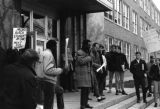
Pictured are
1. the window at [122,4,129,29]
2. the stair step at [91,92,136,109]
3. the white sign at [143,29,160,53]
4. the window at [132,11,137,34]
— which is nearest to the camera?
the stair step at [91,92,136,109]

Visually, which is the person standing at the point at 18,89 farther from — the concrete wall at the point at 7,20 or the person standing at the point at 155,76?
the person standing at the point at 155,76

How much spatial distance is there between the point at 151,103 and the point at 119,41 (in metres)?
15.0

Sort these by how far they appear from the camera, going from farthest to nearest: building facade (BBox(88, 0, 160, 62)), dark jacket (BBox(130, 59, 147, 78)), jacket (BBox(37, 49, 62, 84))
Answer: building facade (BBox(88, 0, 160, 62)) < dark jacket (BBox(130, 59, 147, 78)) < jacket (BBox(37, 49, 62, 84))

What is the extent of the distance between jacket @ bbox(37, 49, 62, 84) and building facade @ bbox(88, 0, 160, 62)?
455 inches

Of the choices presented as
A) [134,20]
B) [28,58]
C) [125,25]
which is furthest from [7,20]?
[134,20]

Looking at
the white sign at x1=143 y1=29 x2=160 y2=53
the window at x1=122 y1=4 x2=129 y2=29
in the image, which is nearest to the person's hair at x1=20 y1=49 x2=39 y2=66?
the white sign at x1=143 y1=29 x2=160 y2=53

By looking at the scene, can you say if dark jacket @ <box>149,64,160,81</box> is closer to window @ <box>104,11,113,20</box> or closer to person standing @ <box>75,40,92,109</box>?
person standing @ <box>75,40,92,109</box>

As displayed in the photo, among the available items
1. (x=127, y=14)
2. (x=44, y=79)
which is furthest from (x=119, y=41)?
(x=44, y=79)

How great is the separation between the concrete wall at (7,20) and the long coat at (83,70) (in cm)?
278

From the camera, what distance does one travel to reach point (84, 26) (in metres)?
16.2

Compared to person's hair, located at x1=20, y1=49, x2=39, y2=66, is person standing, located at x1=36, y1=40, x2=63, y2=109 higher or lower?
lower

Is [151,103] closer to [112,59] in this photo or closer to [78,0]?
[112,59]

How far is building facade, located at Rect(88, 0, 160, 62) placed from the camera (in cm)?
2433

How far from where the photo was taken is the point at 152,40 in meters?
13.8
